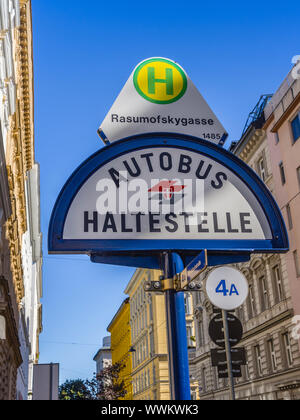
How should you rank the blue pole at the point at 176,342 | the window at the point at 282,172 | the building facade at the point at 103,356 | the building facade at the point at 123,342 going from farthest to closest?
the building facade at the point at 103,356, the building facade at the point at 123,342, the window at the point at 282,172, the blue pole at the point at 176,342

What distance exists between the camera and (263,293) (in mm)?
32531

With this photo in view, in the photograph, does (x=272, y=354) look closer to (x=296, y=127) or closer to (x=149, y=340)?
(x=296, y=127)

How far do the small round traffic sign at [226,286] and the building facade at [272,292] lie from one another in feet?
78.3

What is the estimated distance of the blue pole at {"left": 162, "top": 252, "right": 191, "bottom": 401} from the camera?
256 centimetres

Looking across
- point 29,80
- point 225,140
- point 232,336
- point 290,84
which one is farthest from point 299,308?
Answer: point 225,140

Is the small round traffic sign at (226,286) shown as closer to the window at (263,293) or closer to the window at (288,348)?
the window at (288,348)

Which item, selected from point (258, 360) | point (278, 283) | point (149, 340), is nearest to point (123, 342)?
point (149, 340)

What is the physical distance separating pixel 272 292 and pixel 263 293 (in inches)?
78.9

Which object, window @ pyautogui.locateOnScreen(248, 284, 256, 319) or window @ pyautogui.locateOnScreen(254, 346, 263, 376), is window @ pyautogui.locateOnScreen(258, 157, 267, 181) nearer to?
window @ pyautogui.locateOnScreen(248, 284, 256, 319)

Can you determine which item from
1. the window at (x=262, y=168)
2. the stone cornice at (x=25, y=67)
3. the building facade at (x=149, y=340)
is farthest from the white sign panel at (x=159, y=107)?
the building facade at (x=149, y=340)

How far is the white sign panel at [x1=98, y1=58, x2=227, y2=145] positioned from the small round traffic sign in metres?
0.80

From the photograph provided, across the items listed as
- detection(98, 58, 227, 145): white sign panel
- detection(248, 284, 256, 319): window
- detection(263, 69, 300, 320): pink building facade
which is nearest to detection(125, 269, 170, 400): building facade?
detection(248, 284, 256, 319): window

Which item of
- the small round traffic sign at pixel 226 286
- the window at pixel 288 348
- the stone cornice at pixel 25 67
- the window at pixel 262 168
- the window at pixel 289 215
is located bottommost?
the small round traffic sign at pixel 226 286

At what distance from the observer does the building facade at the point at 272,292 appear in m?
27.6
